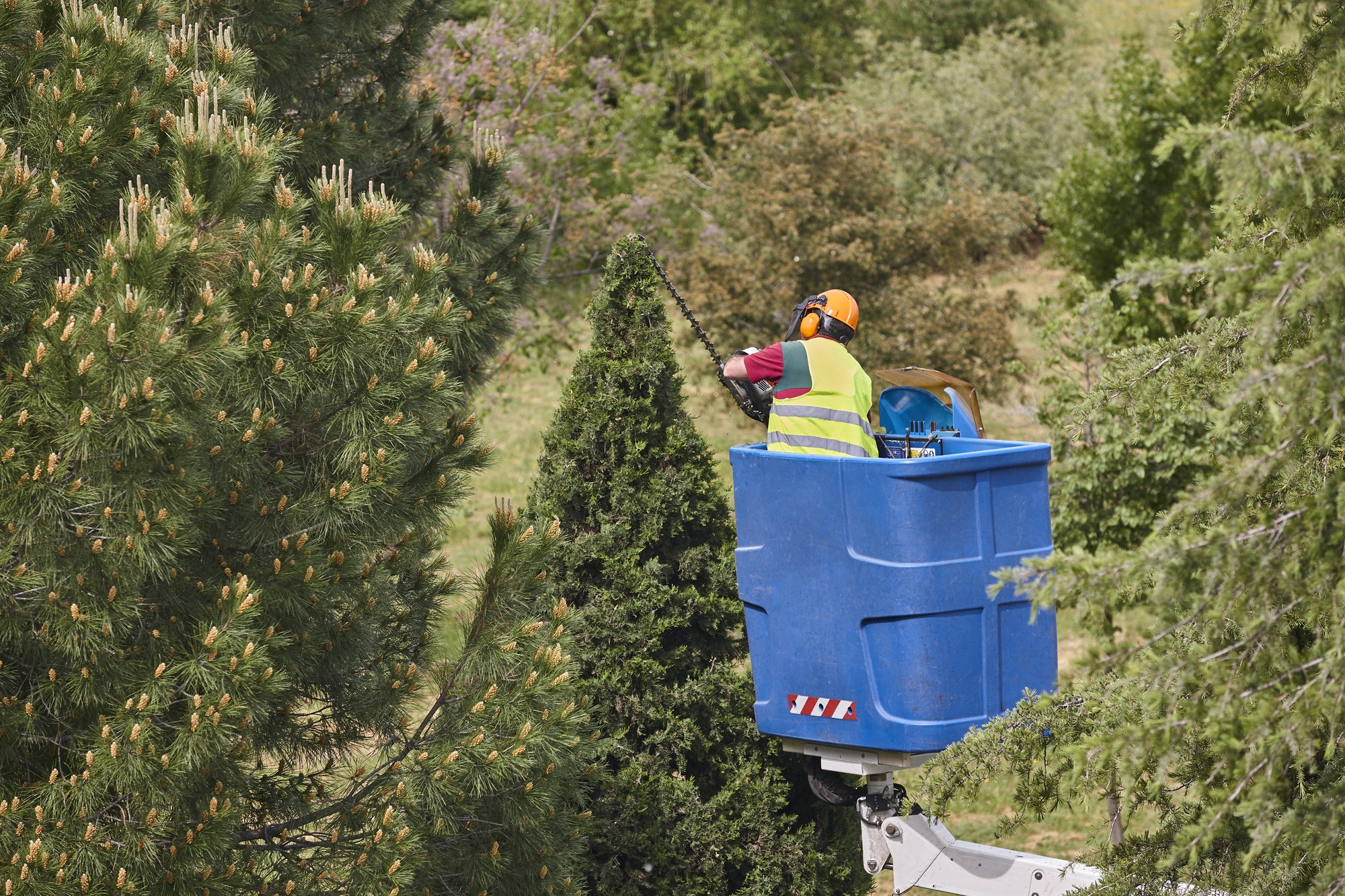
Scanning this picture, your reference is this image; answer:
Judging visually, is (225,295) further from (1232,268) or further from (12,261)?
(1232,268)

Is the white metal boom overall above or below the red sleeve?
below

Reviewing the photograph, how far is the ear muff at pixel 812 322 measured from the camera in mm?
5008

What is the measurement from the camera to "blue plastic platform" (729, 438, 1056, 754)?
4.31 metres

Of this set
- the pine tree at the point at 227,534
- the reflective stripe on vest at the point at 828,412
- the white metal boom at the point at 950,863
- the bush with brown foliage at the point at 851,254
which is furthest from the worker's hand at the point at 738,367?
the bush with brown foliage at the point at 851,254

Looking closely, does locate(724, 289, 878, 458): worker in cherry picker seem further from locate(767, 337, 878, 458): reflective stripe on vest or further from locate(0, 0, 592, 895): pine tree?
locate(0, 0, 592, 895): pine tree

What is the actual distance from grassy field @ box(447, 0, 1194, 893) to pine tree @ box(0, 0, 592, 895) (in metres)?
0.69

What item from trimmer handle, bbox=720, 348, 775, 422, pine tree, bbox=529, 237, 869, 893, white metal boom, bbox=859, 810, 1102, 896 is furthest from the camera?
pine tree, bbox=529, 237, 869, 893

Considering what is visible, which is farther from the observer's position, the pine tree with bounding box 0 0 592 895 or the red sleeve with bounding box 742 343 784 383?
the red sleeve with bounding box 742 343 784 383

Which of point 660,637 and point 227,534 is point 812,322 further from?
point 227,534

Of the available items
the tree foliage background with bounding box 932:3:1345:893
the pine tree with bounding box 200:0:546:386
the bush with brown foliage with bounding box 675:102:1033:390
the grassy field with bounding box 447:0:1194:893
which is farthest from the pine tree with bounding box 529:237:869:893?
the bush with brown foliage with bounding box 675:102:1033:390

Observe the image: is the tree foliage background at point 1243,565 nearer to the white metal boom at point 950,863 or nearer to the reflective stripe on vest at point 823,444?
the white metal boom at point 950,863

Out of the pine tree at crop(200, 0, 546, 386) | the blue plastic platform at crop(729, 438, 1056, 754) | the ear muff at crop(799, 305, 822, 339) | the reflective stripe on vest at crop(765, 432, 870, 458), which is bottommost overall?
the blue plastic platform at crop(729, 438, 1056, 754)

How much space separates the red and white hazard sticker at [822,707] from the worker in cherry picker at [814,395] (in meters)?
0.81

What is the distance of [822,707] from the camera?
458 cm
